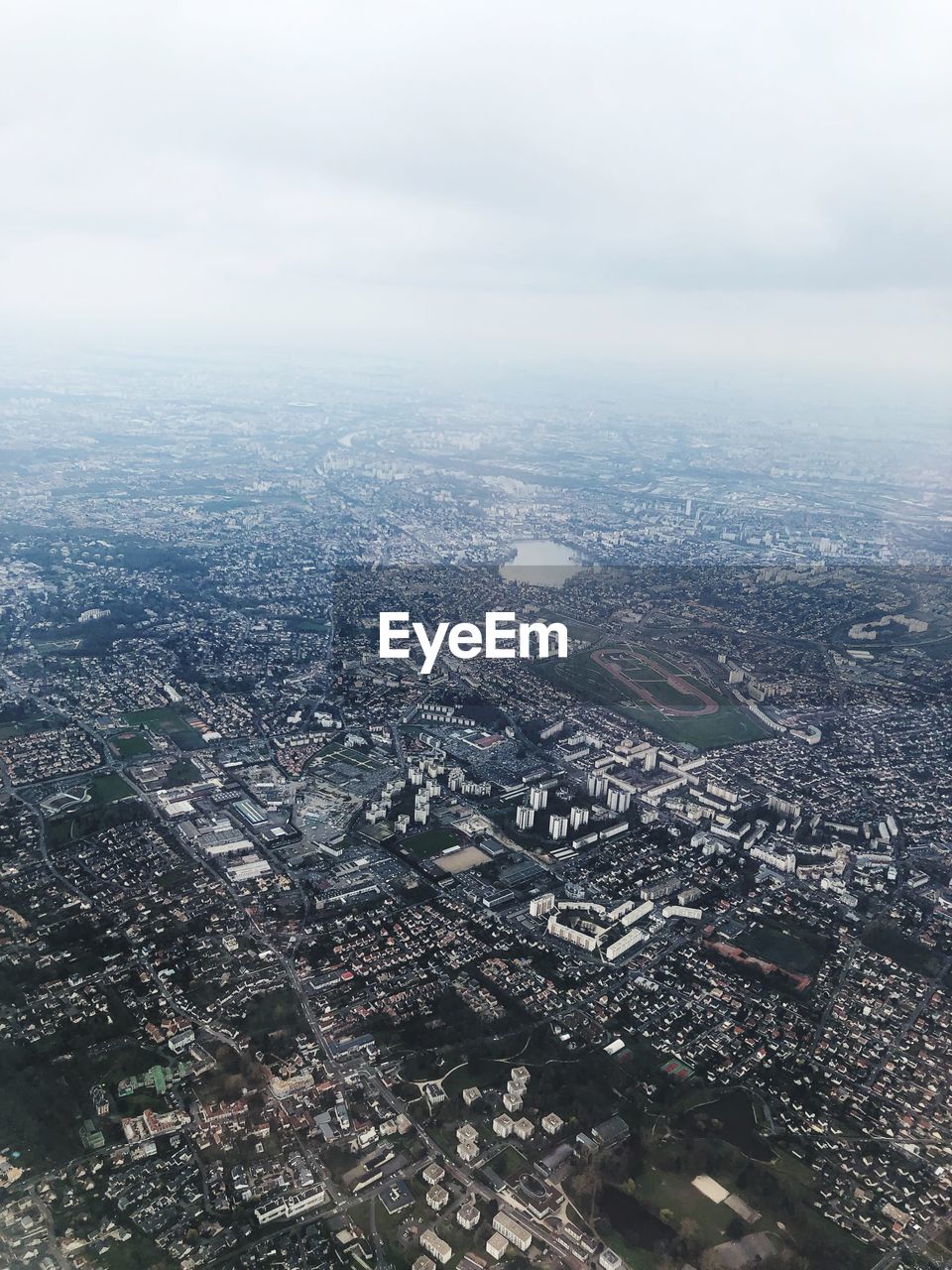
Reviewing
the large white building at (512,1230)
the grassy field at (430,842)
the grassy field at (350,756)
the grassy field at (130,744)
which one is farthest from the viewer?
the grassy field at (130,744)

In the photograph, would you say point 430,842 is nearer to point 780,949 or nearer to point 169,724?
point 780,949

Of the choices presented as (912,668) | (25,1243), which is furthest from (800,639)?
(25,1243)

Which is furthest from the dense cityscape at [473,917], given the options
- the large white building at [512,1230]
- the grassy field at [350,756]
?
the grassy field at [350,756]

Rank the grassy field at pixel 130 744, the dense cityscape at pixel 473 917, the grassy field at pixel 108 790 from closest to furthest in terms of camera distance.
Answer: the dense cityscape at pixel 473 917 < the grassy field at pixel 108 790 < the grassy field at pixel 130 744

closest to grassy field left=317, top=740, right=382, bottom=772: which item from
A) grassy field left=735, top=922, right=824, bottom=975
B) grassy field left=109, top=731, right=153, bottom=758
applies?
grassy field left=109, top=731, right=153, bottom=758

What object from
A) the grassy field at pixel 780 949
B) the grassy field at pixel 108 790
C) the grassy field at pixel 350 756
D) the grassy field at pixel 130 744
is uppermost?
the grassy field at pixel 108 790

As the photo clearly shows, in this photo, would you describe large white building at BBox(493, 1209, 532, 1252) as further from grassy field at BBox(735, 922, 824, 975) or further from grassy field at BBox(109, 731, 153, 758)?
grassy field at BBox(109, 731, 153, 758)

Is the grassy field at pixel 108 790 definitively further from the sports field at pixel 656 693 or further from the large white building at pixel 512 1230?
→ the large white building at pixel 512 1230
